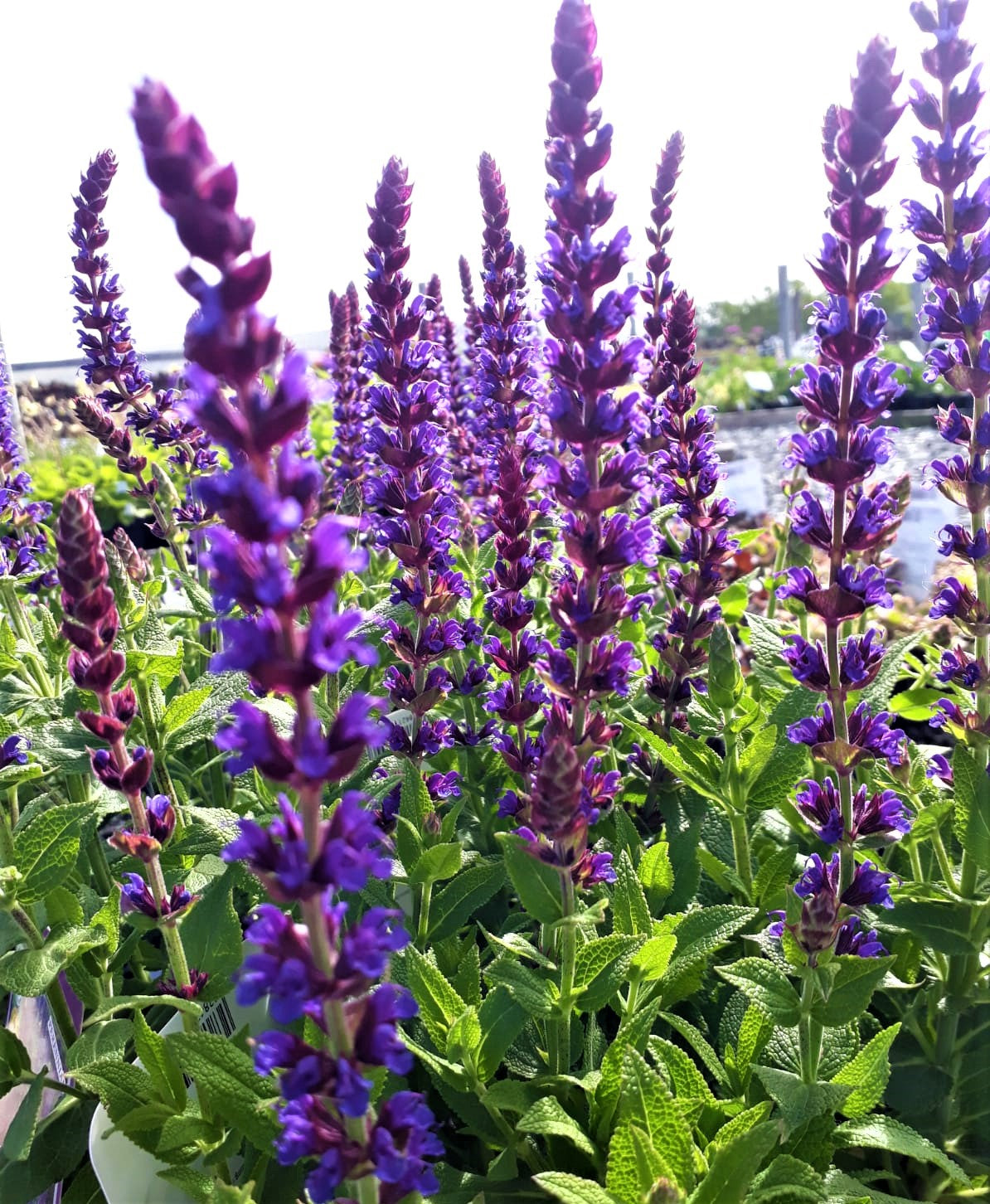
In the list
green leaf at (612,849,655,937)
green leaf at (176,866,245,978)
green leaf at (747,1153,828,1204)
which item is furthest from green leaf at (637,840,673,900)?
green leaf at (176,866,245,978)

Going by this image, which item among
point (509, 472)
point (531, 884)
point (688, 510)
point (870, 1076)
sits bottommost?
point (870, 1076)

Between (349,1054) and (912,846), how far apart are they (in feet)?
5.81

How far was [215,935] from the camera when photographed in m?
1.86

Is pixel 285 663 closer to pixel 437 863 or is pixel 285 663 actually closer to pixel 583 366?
pixel 583 366

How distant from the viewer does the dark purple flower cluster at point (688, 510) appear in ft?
8.36

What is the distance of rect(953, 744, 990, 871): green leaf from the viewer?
1.96m

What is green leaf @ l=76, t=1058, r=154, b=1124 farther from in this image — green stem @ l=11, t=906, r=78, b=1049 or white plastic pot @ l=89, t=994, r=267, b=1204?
green stem @ l=11, t=906, r=78, b=1049

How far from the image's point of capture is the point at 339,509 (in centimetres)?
384

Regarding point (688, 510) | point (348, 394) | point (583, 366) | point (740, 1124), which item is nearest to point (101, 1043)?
point (740, 1124)

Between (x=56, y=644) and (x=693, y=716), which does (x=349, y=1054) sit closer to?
(x=693, y=716)

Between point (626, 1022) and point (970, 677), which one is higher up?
point (970, 677)

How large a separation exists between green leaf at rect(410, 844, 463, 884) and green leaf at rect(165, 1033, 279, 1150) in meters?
0.54

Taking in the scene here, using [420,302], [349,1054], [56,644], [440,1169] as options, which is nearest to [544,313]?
[420,302]

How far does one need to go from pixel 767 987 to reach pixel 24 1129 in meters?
1.46
